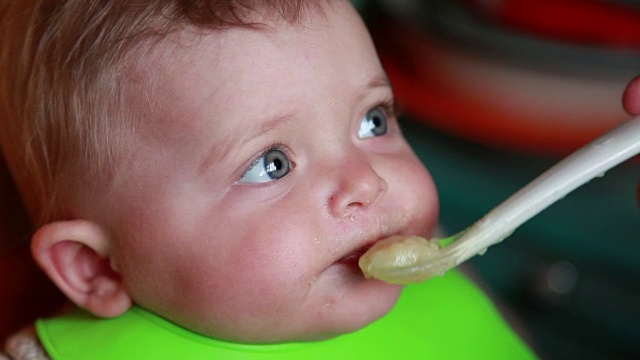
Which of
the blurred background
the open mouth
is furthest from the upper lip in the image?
the blurred background

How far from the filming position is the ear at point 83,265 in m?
0.72

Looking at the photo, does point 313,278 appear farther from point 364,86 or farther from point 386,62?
point 386,62

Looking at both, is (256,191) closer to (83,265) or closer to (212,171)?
(212,171)

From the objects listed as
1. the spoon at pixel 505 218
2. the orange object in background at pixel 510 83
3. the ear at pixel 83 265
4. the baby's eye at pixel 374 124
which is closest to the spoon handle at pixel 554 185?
the spoon at pixel 505 218

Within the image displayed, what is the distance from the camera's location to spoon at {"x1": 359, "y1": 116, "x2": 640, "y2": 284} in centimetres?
66

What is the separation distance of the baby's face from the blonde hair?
0.02 meters

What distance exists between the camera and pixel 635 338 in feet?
4.06

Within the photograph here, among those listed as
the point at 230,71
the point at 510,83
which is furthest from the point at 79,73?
the point at 510,83

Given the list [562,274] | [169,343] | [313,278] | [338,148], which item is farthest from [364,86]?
[562,274]

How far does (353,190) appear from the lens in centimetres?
66

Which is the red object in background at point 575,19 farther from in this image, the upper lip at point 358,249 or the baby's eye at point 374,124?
the upper lip at point 358,249

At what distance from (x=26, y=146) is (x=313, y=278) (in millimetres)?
286

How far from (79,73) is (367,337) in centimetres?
35

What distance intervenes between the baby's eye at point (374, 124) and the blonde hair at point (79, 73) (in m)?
0.12
